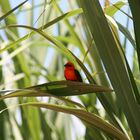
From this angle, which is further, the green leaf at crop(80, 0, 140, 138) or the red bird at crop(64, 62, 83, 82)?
the red bird at crop(64, 62, 83, 82)

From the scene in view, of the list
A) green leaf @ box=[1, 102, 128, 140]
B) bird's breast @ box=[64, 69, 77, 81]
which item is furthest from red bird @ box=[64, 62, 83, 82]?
green leaf @ box=[1, 102, 128, 140]

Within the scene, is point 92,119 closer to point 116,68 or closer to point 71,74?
point 116,68

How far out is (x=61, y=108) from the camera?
768 millimetres

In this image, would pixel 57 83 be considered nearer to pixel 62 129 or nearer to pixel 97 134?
pixel 97 134

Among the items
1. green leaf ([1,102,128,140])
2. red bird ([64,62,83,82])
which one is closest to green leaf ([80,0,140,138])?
green leaf ([1,102,128,140])

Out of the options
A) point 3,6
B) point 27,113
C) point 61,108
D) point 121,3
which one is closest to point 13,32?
point 3,6

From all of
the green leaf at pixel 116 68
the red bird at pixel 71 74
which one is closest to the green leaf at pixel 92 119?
the green leaf at pixel 116 68

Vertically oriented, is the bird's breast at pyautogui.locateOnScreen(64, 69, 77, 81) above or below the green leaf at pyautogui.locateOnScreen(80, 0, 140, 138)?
above

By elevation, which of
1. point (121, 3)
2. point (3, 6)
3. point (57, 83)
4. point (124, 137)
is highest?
point (3, 6)

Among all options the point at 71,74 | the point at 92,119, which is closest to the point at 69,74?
the point at 71,74

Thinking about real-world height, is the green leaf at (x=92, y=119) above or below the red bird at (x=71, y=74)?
below

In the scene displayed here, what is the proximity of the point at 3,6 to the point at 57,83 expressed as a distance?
0.65 m

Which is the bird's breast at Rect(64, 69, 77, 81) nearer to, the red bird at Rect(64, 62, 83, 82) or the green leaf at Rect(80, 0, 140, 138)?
the red bird at Rect(64, 62, 83, 82)

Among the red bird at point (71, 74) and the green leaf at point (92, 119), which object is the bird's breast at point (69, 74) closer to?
the red bird at point (71, 74)
